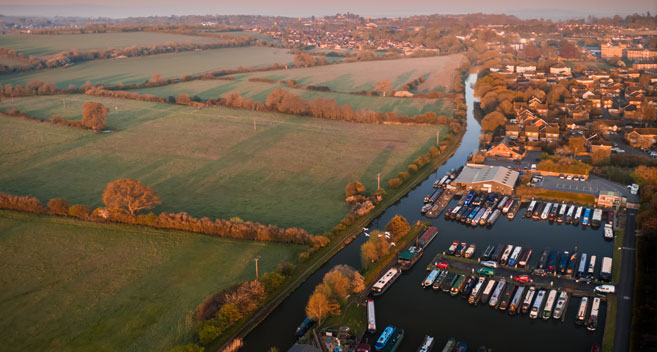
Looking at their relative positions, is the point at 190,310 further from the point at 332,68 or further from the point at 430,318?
the point at 332,68

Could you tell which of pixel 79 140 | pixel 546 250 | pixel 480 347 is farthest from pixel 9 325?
pixel 79 140

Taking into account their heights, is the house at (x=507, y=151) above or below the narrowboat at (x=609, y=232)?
above

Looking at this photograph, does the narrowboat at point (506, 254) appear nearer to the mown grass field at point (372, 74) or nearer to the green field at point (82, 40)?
the mown grass field at point (372, 74)

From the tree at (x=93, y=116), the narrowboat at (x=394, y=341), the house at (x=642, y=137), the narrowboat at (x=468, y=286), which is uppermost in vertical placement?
the tree at (x=93, y=116)

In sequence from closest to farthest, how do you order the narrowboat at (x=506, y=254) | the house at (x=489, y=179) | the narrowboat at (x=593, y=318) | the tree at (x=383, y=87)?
the narrowboat at (x=593, y=318) < the narrowboat at (x=506, y=254) < the house at (x=489, y=179) < the tree at (x=383, y=87)

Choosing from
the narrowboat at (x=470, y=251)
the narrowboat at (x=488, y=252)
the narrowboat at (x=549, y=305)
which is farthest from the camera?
the narrowboat at (x=470, y=251)

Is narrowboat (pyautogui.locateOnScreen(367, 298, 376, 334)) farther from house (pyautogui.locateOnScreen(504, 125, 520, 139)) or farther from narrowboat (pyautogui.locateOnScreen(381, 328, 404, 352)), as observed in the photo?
house (pyautogui.locateOnScreen(504, 125, 520, 139))

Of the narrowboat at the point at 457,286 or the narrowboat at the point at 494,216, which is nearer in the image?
the narrowboat at the point at 457,286

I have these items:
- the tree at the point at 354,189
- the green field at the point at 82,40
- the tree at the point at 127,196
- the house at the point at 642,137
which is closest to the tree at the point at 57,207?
the tree at the point at 127,196
